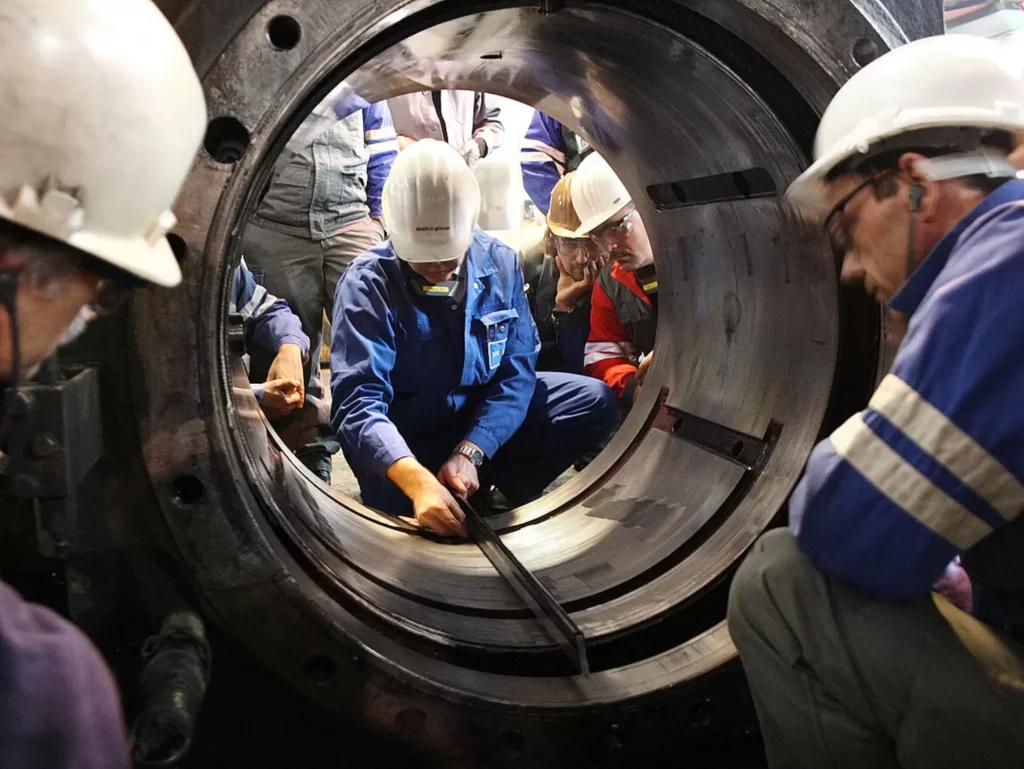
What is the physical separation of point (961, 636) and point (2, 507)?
1333 mm

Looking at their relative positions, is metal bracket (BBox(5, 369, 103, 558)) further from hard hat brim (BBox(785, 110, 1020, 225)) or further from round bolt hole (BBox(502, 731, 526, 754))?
hard hat brim (BBox(785, 110, 1020, 225))

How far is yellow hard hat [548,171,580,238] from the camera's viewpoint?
358 cm

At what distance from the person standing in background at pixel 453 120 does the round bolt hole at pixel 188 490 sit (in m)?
3.02

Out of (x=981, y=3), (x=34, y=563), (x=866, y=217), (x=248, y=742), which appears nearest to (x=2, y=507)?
(x=34, y=563)

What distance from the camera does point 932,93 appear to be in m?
1.20

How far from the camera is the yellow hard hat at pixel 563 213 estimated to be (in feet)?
11.8

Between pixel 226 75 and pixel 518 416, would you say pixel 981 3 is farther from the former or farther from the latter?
pixel 226 75

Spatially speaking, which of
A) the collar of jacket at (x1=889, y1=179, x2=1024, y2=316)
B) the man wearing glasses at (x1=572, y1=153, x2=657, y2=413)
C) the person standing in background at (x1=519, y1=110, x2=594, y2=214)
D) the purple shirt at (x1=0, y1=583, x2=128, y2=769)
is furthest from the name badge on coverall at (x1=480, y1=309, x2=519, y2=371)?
the purple shirt at (x1=0, y1=583, x2=128, y2=769)

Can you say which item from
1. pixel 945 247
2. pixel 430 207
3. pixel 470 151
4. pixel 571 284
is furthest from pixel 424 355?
pixel 945 247

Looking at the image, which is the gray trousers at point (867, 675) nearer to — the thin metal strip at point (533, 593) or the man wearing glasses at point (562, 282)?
the thin metal strip at point (533, 593)

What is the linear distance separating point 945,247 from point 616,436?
1.58m

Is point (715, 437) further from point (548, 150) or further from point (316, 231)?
point (548, 150)

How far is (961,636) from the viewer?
3.72ft

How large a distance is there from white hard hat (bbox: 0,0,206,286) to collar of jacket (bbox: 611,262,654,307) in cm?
266
